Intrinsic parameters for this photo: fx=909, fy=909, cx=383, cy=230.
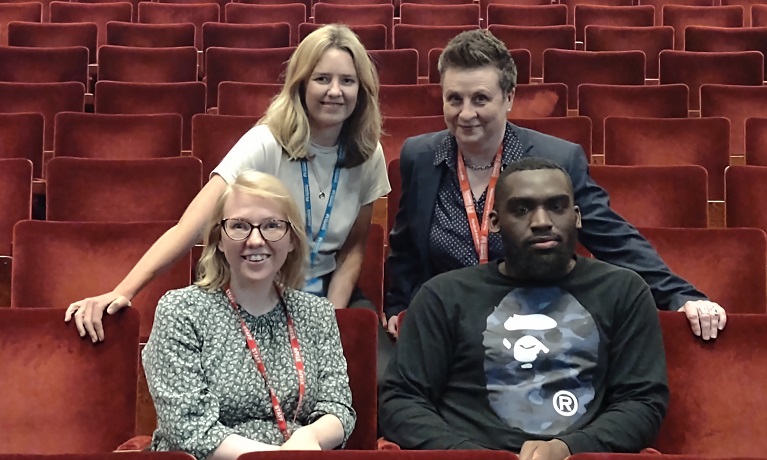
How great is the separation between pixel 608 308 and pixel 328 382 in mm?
155

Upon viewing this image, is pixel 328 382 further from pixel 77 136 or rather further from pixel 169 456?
pixel 77 136

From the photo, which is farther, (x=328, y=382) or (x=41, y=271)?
(x=41, y=271)

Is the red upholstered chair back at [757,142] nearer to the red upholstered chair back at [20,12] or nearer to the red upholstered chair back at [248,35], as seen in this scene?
the red upholstered chair back at [248,35]

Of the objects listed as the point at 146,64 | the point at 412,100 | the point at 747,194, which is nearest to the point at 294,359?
the point at 747,194

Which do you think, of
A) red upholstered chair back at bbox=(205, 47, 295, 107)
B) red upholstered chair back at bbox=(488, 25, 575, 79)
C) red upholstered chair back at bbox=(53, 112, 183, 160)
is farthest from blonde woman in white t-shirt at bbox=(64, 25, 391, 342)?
red upholstered chair back at bbox=(488, 25, 575, 79)

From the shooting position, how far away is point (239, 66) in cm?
115

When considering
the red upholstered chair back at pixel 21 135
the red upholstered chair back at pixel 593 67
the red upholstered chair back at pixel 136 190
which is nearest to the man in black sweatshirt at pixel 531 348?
the red upholstered chair back at pixel 136 190

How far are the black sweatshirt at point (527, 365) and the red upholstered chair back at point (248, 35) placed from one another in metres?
0.82

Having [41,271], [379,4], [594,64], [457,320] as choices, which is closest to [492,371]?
[457,320]

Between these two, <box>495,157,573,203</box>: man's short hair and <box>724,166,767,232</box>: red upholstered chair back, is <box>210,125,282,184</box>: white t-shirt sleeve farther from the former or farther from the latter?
<box>724,166,767,232</box>: red upholstered chair back

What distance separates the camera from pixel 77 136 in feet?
2.94

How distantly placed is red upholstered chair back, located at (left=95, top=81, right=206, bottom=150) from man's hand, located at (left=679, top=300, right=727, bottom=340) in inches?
26.8

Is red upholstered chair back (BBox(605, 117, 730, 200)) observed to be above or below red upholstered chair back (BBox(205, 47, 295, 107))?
below

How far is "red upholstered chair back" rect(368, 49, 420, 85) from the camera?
1.13m
